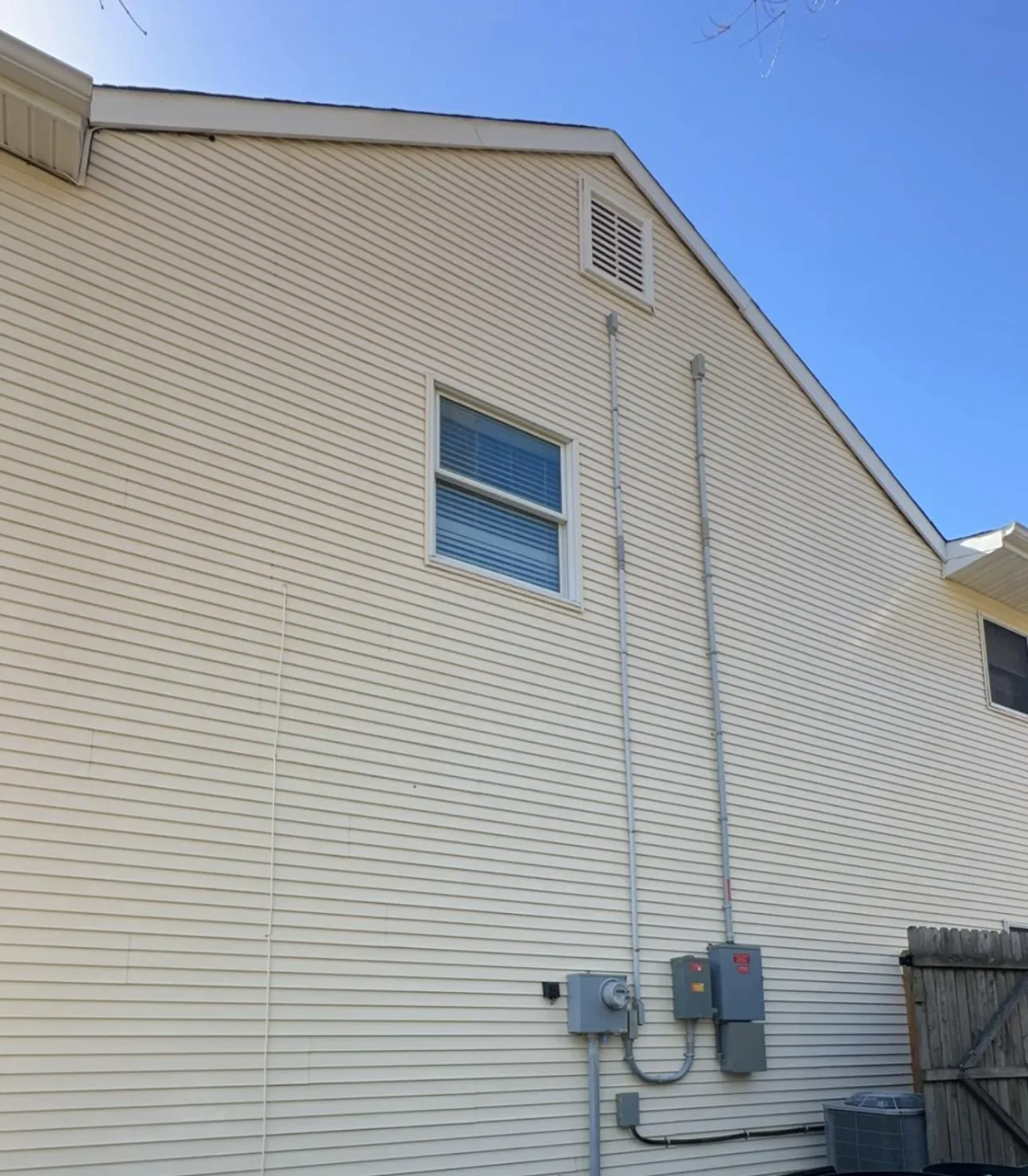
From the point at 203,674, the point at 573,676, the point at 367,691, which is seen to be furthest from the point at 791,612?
the point at 203,674

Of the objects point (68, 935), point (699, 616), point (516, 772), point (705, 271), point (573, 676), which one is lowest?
point (68, 935)

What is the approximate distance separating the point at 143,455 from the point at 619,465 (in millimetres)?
3356

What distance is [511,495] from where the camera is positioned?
24.6ft

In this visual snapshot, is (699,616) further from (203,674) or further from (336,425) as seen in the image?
(203,674)

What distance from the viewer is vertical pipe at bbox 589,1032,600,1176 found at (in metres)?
6.54

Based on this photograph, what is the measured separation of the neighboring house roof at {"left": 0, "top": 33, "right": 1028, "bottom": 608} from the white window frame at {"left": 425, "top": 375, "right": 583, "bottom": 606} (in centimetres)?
159

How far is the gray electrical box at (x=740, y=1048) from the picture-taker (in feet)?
24.2

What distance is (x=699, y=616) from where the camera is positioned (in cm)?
841

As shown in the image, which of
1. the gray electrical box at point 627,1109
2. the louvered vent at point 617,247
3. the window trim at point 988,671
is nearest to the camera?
the gray electrical box at point 627,1109

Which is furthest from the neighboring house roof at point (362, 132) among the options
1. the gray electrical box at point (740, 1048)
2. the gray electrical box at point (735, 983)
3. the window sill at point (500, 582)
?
the gray electrical box at point (740, 1048)

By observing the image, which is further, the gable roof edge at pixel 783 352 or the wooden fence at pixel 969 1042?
the gable roof edge at pixel 783 352

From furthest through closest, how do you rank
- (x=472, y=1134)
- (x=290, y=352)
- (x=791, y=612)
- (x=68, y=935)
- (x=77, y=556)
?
(x=791, y=612) < (x=290, y=352) < (x=472, y=1134) < (x=77, y=556) < (x=68, y=935)

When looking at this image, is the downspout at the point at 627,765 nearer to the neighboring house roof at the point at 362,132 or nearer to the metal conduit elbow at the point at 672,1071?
the metal conduit elbow at the point at 672,1071

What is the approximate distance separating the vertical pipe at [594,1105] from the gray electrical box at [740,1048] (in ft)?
3.44
